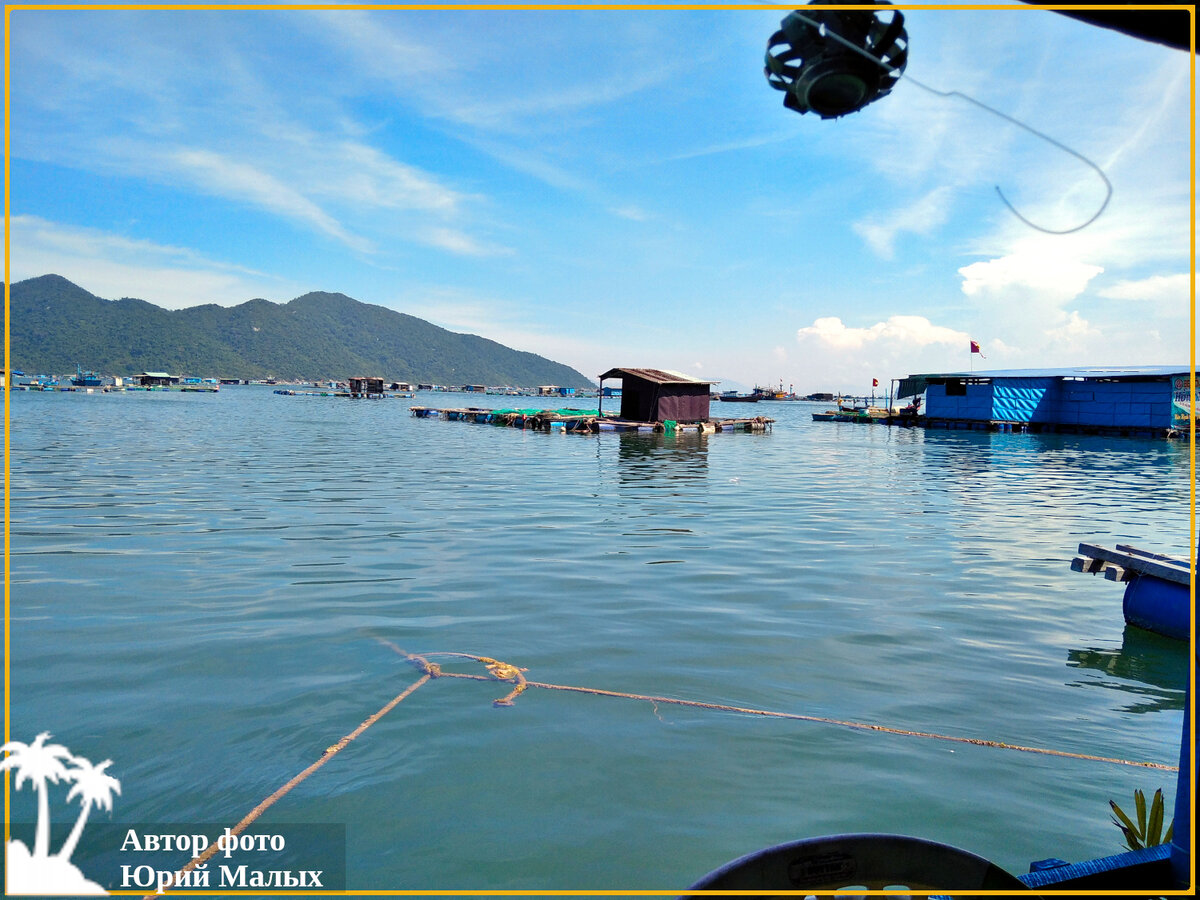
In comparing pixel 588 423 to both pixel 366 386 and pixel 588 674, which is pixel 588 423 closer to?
pixel 588 674

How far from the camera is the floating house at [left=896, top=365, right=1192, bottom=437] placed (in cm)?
4391

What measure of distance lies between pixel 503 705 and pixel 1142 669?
6507 millimetres

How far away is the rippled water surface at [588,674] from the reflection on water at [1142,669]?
0.05 m

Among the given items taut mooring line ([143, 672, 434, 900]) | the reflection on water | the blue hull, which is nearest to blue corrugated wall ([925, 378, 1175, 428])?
the blue hull

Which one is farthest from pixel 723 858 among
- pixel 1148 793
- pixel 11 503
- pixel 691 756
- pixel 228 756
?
pixel 11 503

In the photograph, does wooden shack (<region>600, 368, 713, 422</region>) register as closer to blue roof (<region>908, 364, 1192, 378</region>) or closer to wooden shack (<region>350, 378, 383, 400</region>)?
blue roof (<region>908, 364, 1192, 378</region>)

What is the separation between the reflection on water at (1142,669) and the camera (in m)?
6.45

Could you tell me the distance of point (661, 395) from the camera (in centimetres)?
4434

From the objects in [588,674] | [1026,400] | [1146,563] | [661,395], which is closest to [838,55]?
[588,674]

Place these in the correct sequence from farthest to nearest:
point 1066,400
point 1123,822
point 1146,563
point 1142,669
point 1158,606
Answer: point 1066,400, point 1146,563, point 1158,606, point 1142,669, point 1123,822

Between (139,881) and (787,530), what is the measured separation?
40.0 ft

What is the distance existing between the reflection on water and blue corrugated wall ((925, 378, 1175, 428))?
1799 inches

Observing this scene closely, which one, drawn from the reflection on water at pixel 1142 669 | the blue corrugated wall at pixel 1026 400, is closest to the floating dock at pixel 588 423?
the blue corrugated wall at pixel 1026 400

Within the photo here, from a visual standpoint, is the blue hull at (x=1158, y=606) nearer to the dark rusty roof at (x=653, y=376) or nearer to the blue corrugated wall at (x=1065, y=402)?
the dark rusty roof at (x=653, y=376)
